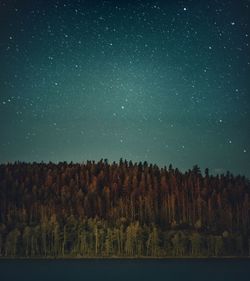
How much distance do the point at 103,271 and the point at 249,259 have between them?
66426mm

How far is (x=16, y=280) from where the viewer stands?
365 feet

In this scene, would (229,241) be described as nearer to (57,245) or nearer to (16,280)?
(57,245)

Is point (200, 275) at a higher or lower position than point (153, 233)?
lower

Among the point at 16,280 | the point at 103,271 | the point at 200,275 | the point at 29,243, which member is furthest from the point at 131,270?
the point at 29,243

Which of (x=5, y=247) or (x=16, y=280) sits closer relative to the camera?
(x=16, y=280)

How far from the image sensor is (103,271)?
14812cm

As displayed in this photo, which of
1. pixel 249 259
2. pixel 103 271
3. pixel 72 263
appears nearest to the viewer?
pixel 103 271

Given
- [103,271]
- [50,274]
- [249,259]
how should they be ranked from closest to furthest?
[50,274], [103,271], [249,259]

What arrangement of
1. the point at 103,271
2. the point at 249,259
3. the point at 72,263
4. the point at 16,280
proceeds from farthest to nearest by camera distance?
the point at 249,259, the point at 72,263, the point at 103,271, the point at 16,280

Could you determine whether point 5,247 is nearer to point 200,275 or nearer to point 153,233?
point 153,233

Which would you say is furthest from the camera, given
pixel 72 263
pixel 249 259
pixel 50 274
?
pixel 249 259

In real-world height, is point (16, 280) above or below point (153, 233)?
below

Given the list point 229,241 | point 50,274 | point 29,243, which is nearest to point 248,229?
point 229,241

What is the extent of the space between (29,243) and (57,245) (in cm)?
1011
